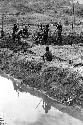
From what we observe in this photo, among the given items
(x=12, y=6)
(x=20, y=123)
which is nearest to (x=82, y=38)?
(x=20, y=123)

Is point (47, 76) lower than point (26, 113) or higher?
higher

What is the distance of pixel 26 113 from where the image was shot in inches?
944

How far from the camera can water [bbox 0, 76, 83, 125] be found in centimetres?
2253

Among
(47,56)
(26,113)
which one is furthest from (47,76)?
(26,113)

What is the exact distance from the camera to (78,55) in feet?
103

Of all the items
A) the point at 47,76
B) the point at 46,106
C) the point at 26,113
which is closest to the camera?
the point at 26,113

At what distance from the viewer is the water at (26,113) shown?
2253 cm

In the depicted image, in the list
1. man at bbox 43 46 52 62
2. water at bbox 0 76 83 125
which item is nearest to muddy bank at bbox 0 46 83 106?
man at bbox 43 46 52 62

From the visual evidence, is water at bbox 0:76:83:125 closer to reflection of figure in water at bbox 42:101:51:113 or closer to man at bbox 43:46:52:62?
reflection of figure in water at bbox 42:101:51:113

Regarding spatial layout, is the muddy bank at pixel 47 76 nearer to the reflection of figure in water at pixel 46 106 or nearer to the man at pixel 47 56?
the man at pixel 47 56

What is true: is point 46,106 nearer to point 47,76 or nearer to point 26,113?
point 26,113

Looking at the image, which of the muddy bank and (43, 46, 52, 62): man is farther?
(43, 46, 52, 62): man

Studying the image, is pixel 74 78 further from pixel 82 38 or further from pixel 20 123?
pixel 82 38

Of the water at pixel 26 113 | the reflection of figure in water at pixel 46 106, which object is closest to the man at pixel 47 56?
the water at pixel 26 113
